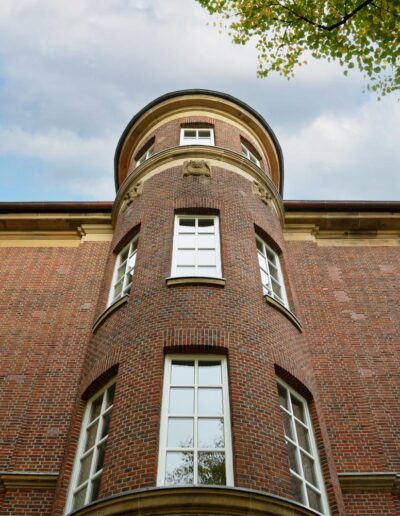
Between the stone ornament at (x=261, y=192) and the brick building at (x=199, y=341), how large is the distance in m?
0.08

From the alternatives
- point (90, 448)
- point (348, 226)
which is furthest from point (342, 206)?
point (90, 448)

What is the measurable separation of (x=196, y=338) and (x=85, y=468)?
2959 millimetres

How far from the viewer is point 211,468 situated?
7.73 meters

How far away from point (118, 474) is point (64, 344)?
5.54m

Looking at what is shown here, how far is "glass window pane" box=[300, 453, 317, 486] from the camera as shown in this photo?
8.70m

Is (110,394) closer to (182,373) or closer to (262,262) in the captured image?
(182,373)

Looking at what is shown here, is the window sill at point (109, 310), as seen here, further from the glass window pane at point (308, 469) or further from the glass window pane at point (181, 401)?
the glass window pane at point (308, 469)

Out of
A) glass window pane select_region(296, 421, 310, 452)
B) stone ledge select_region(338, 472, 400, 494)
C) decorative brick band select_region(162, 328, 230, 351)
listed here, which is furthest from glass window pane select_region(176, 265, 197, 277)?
stone ledge select_region(338, 472, 400, 494)

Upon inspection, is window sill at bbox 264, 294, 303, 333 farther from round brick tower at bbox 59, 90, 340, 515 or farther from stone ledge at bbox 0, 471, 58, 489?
stone ledge at bbox 0, 471, 58, 489

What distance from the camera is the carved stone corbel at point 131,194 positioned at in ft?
48.9

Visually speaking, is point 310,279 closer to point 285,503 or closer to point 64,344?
A: point 64,344

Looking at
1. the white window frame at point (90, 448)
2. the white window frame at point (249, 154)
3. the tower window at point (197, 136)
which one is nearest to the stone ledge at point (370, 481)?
the white window frame at point (90, 448)

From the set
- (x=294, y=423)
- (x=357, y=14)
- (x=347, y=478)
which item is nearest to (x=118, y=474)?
(x=294, y=423)

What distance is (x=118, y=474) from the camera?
25.1 feet
